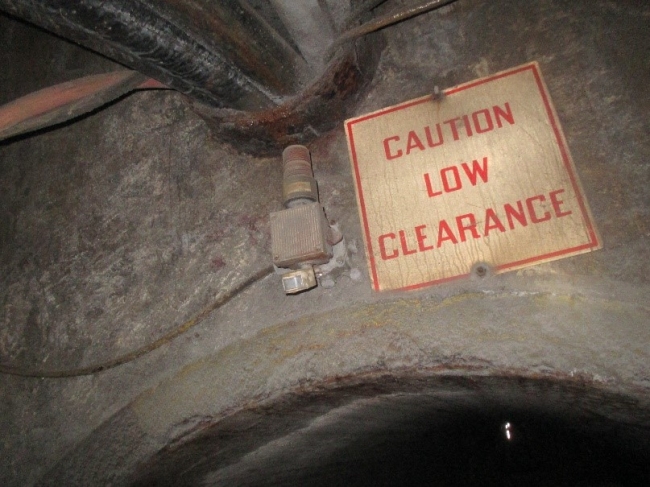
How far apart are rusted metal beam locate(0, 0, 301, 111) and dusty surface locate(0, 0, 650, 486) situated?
26 centimetres

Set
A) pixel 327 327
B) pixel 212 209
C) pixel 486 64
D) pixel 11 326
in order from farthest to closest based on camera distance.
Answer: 1. pixel 11 326
2. pixel 212 209
3. pixel 486 64
4. pixel 327 327

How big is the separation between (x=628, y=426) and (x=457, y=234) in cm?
Answer: 70

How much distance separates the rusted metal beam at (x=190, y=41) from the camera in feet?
3.64

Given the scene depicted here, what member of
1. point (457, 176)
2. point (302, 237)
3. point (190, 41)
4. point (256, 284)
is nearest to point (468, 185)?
point (457, 176)

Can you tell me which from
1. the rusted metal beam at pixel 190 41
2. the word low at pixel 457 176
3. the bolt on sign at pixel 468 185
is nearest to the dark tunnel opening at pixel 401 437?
the bolt on sign at pixel 468 185

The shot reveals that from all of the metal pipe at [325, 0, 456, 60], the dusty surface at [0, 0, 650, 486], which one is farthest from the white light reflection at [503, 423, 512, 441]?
the metal pipe at [325, 0, 456, 60]

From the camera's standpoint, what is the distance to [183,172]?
5.53ft

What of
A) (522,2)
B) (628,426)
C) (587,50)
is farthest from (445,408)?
Result: (522,2)

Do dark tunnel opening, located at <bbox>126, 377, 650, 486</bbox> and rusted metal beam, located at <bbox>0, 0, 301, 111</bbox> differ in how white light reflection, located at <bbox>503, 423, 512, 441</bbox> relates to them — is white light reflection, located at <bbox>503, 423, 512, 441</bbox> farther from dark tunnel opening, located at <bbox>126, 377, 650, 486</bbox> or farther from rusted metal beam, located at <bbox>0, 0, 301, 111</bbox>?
rusted metal beam, located at <bbox>0, 0, 301, 111</bbox>

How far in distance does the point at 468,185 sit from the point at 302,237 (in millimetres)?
490

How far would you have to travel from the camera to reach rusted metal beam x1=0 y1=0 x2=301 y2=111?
1.11 m

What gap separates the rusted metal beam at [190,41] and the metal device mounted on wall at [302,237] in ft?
0.87

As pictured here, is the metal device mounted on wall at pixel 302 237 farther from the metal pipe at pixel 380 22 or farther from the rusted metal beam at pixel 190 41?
the metal pipe at pixel 380 22

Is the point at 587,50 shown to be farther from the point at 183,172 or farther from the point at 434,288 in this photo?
the point at 183,172
